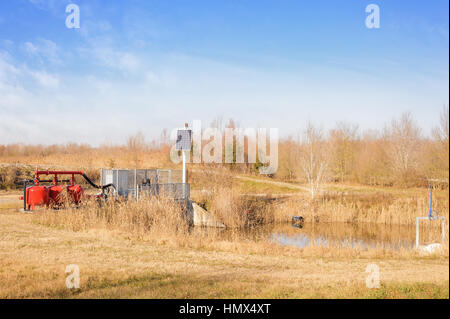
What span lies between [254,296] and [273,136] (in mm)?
39251

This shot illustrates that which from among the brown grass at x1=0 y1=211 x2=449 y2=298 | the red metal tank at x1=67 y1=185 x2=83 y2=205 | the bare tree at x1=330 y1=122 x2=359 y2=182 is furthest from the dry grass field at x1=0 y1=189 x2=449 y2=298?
the bare tree at x1=330 y1=122 x2=359 y2=182

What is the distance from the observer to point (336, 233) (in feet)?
66.6

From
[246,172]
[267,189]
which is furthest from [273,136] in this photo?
[267,189]

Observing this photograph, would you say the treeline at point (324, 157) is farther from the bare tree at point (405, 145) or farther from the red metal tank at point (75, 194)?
the red metal tank at point (75, 194)

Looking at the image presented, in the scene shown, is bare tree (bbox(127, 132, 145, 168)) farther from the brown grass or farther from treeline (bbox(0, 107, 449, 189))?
the brown grass

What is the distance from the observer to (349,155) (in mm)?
41406

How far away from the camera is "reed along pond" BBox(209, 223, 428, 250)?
17703 millimetres

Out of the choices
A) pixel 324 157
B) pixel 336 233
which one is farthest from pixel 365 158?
pixel 336 233

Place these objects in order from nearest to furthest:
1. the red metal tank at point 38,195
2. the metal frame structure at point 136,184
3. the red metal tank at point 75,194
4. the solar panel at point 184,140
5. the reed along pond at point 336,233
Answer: the red metal tank at point 38,195
the red metal tank at point 75,194
the reed along pond at point 336,233
the metal frame structure at point 136,184
the solar panel at point 184,140
